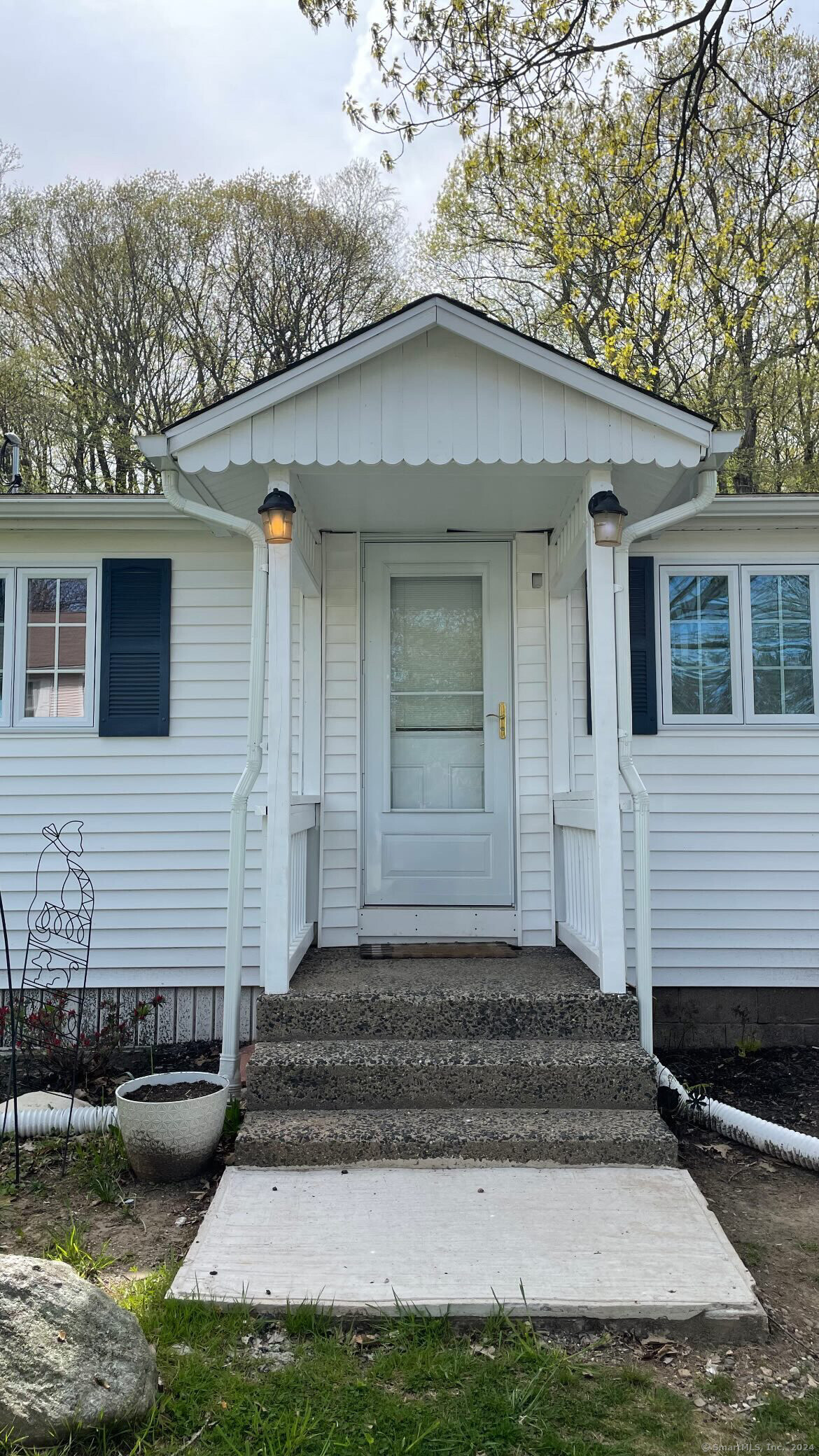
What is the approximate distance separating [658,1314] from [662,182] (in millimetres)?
11760

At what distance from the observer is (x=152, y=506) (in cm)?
495

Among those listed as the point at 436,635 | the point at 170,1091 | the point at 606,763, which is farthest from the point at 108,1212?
the point at 436,635

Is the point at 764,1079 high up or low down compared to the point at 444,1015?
down

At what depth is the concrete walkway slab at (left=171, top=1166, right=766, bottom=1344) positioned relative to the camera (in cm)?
242

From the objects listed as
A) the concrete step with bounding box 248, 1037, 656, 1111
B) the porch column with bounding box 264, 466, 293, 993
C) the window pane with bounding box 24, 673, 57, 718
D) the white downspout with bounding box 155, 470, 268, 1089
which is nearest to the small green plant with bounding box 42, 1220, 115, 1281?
the concrete step with bounding box 248, 1037, 656, 1111

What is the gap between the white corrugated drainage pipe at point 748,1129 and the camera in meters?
3.52

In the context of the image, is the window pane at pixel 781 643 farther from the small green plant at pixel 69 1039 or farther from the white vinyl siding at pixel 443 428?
the small green plant at pixel 69 1039

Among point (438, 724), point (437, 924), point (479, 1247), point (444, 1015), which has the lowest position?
point (479, 1247)

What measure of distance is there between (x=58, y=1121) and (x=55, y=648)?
257 cm

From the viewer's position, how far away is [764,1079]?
4.57 metres

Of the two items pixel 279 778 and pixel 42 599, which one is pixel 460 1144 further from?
pixel 42 599

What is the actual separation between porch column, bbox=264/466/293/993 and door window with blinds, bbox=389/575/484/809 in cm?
129

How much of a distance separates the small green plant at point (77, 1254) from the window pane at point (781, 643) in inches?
163

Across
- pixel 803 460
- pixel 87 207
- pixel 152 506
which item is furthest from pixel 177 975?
pixel 87 207
